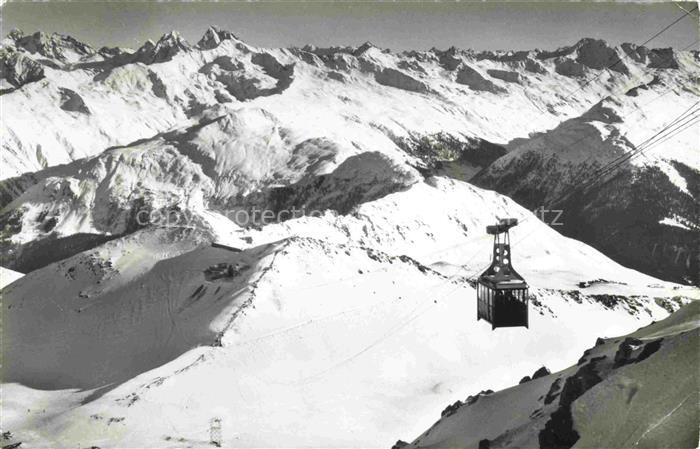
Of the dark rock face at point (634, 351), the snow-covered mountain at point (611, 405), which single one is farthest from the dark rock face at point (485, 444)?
the dark rock face at point (634, 351)

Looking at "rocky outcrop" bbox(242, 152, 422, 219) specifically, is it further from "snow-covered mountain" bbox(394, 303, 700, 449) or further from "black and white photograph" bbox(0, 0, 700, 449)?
"snow-covered mountain" bbox(394, 303, 700, 449)

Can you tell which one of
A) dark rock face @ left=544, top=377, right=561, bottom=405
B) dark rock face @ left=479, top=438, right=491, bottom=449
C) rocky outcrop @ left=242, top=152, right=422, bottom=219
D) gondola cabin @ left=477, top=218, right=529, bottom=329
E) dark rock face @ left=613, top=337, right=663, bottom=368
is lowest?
dark rock face @ left=479, top=438, right=491, bottom=449

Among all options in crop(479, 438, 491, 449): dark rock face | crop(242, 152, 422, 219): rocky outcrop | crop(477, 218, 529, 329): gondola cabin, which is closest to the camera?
crop(479, 438, 491, 449): dark rock face

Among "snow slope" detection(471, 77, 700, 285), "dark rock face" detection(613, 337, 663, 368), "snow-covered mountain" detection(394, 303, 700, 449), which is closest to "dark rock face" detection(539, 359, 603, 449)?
"snow-covered mountain" detection(394, 303, 700, 449)

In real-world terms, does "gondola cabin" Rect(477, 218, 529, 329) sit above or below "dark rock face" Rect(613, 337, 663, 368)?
above

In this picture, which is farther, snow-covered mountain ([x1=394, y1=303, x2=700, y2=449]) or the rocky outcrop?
the rocky outcrop

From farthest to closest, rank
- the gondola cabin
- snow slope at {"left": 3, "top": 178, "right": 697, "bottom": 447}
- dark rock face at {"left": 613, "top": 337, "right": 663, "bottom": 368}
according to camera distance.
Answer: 1. snow slope at {"left": 3, "top": 178, "right": 697, "bottom": 447}
2. the gondola cabin
3. dark rock face at {"left": 613, "top": 337, "right": 663, "bottom": 368}

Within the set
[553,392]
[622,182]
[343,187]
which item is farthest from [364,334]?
[622,182]

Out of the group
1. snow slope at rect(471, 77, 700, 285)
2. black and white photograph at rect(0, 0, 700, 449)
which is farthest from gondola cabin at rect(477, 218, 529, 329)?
snow slope at rect(471, 77, 700, 285)

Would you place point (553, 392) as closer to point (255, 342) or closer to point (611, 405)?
point (611, 405)
